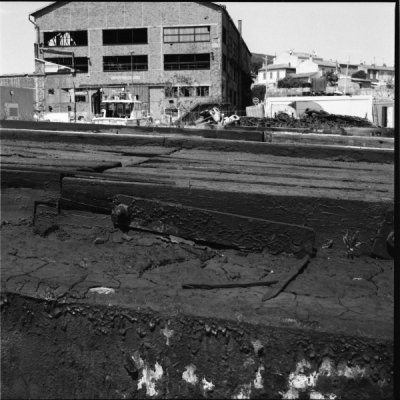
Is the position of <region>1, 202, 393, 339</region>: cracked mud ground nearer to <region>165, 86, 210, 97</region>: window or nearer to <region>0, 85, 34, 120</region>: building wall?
<region>0, 85, 34, 120</region>: building wall

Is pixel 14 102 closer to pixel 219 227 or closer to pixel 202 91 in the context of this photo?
pixel 219 227

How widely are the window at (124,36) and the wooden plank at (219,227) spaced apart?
170 ft

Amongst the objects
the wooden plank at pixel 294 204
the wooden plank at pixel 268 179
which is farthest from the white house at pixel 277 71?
the wooden plank at pixel 294 204

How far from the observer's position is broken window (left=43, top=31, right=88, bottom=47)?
2098 inches

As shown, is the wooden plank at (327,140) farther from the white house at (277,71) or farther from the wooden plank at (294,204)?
the white house at (277,71)

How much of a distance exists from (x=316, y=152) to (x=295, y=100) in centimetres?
2756

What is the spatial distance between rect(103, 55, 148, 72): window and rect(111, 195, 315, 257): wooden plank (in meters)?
50.8

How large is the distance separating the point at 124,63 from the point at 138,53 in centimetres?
176

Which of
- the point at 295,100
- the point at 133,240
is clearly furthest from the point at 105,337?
the point at 295,100

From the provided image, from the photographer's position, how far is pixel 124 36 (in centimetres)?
5288

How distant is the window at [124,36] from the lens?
52469 mm

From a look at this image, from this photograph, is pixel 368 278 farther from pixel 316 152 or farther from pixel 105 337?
pixel 316 152

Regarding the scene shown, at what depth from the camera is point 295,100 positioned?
32625mm

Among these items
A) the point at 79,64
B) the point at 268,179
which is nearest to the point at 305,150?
the point at 268,179
